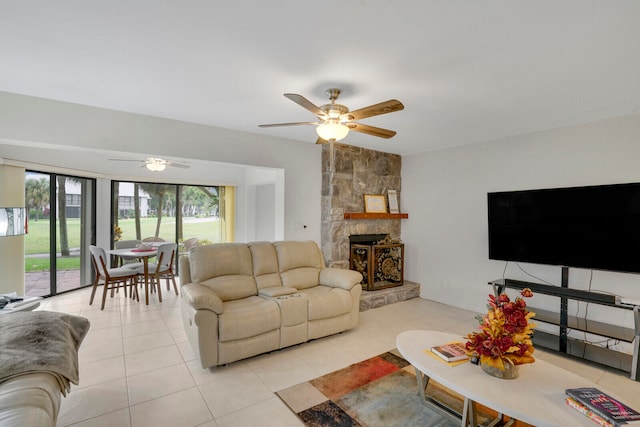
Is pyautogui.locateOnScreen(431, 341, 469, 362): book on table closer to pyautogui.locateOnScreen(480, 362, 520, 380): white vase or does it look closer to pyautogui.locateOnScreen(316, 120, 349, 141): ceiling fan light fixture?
pyautogui.locateOnScreen(480, 362, 520, 380): white vase

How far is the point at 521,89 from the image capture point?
103 inches

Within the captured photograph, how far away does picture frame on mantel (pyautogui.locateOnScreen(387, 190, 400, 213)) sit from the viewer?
537 cm

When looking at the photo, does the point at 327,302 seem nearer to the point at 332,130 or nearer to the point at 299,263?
the point at 299,263

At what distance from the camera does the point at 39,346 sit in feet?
5.82

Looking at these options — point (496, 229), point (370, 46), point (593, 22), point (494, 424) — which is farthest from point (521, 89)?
point (494, 424)

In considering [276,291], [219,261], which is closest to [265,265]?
[276,291]

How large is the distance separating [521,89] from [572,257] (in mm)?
1916

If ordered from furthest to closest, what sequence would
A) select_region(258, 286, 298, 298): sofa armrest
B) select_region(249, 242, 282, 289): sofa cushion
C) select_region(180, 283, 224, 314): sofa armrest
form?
1. select_region(249, 242, 282, 289): sofa cushion
2. select_region(258, 286, 298, 298): sofa armrest
3. select_region(180, 283, 224, 314): sofa armrest

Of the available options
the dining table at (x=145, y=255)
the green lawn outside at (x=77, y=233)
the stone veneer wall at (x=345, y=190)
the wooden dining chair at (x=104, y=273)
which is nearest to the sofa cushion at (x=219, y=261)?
→ the stone veneer wall at (x=345, y=190)

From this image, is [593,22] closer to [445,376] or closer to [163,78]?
[445,376]

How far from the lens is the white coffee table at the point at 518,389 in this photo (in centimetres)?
155

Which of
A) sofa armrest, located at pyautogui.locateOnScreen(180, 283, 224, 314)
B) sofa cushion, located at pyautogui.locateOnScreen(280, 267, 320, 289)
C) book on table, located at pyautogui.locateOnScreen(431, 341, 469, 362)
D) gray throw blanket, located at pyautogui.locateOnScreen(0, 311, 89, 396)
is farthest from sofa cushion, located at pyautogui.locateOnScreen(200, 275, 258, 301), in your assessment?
book on table, located at pyautogui.locateOnScreen(431, 341, 469, 362)

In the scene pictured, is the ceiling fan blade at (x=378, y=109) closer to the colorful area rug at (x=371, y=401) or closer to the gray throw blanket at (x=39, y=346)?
the colorful area rug at (x=371, y=401)

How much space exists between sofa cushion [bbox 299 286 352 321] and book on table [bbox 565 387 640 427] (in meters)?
2.14
